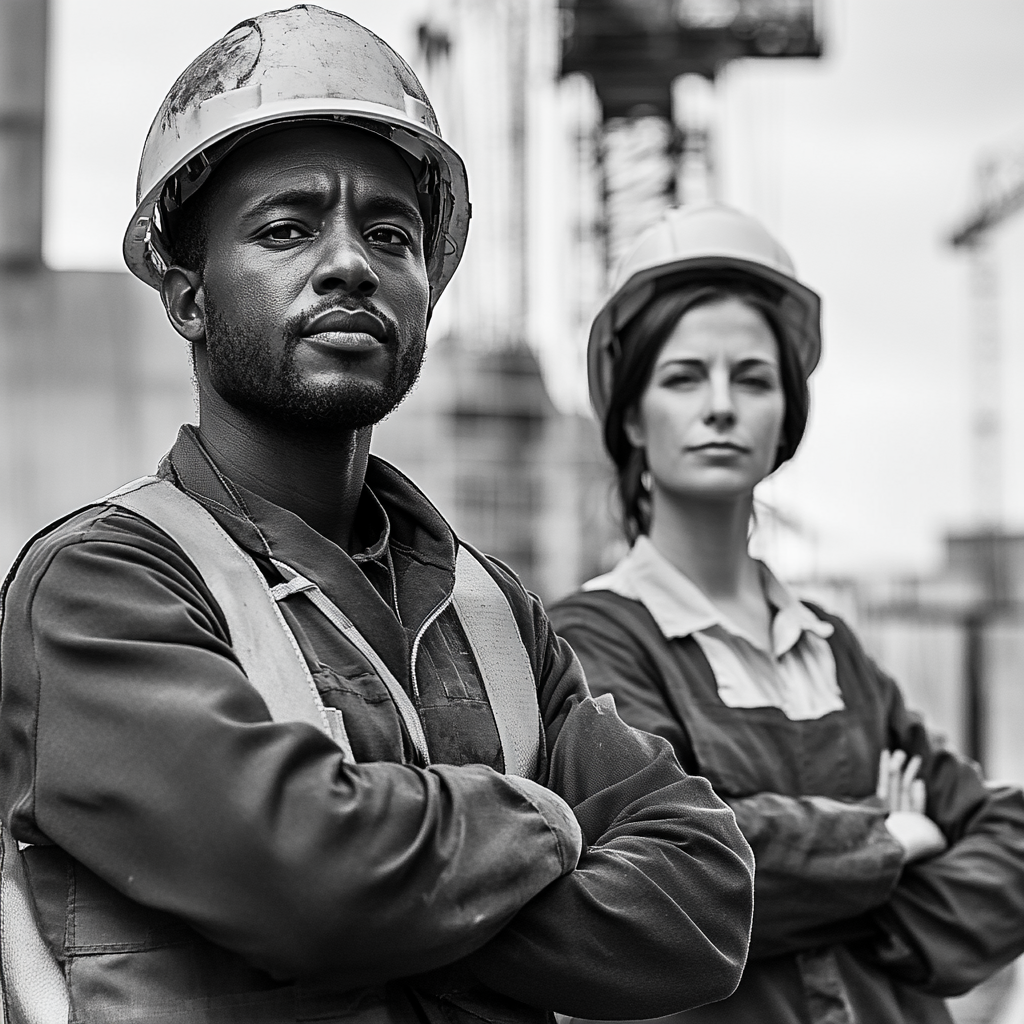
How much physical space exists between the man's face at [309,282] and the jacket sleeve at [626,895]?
0.56 m

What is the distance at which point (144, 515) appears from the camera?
1975mm

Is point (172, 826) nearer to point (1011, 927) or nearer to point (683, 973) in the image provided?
point (683, 973)

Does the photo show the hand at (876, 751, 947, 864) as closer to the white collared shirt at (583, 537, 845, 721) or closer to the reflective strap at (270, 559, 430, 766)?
the white collared shirt at (583, 537, 845, 721)

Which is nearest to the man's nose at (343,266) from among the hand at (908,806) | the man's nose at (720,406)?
the man's nose at (720,406)

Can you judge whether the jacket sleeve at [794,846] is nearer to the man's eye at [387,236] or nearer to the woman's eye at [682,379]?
the woman's eye at [682,379]

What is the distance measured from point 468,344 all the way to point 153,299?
21.9 meters

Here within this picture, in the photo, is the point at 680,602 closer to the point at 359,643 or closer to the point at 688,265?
the point at 688,265

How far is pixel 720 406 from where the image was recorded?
325 cm

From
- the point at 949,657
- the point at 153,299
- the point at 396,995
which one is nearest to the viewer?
the point at 396,995

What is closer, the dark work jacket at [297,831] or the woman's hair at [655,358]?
the dark work jacket at [297,831]

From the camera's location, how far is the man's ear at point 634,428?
346cm

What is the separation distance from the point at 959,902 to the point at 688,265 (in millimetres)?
1447

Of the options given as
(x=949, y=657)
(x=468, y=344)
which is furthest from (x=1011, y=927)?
(x=468, y=344)

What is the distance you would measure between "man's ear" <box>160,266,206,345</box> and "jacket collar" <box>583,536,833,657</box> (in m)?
1.33
